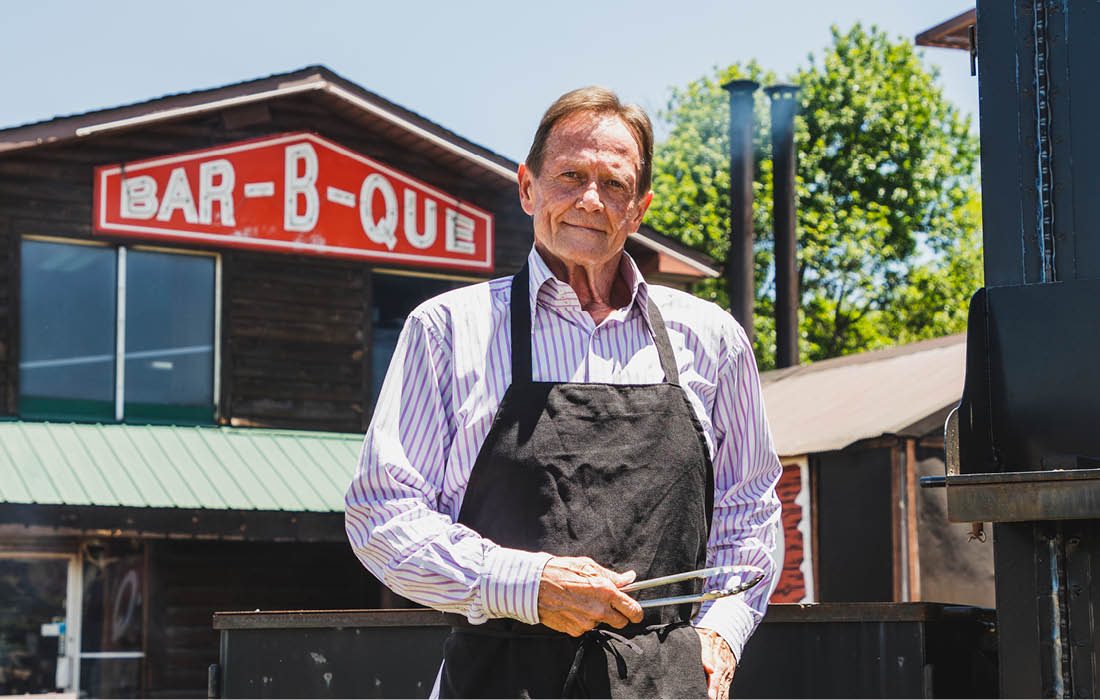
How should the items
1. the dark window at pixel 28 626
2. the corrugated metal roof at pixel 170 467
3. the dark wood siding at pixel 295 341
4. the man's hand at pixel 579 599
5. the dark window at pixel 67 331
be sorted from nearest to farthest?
1. the man's hand at pixel 579 599
2. the corrugated metal roof at pixel 170 467
3. the dark window at pixel 67 331
4. the dark window at pixel 28 626
5. the dark wood siding at pixel 295 341

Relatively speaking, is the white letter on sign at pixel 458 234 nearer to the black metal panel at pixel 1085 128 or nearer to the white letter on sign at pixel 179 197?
the white letter on sign at pixel 179 197

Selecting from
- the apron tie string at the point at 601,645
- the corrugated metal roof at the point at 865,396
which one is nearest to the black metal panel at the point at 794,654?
the apron tie string at the point at 601,645

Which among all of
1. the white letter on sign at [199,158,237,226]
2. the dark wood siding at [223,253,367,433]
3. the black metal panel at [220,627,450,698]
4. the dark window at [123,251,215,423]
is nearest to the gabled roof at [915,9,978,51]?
the dark wood siding at [223,253,367,433]

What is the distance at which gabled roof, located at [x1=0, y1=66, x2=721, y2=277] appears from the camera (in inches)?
584

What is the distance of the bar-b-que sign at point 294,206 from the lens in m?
15.5

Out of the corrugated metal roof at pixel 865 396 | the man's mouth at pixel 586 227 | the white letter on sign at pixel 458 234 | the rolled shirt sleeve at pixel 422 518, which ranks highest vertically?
the white letter on sign at pixel 458 234

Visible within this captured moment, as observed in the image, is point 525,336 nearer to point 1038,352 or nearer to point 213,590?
point 1038,352

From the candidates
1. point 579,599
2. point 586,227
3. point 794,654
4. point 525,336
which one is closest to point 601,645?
point 579,599

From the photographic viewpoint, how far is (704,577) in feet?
9.95

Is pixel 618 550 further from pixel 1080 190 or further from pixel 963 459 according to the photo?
pixel 1080 190

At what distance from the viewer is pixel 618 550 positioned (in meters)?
2.89

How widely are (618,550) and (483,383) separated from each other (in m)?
0.41

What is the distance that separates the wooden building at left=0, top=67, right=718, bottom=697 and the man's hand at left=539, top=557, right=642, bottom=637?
38.2ft

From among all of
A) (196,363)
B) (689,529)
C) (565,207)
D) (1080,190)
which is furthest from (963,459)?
(196,363)
